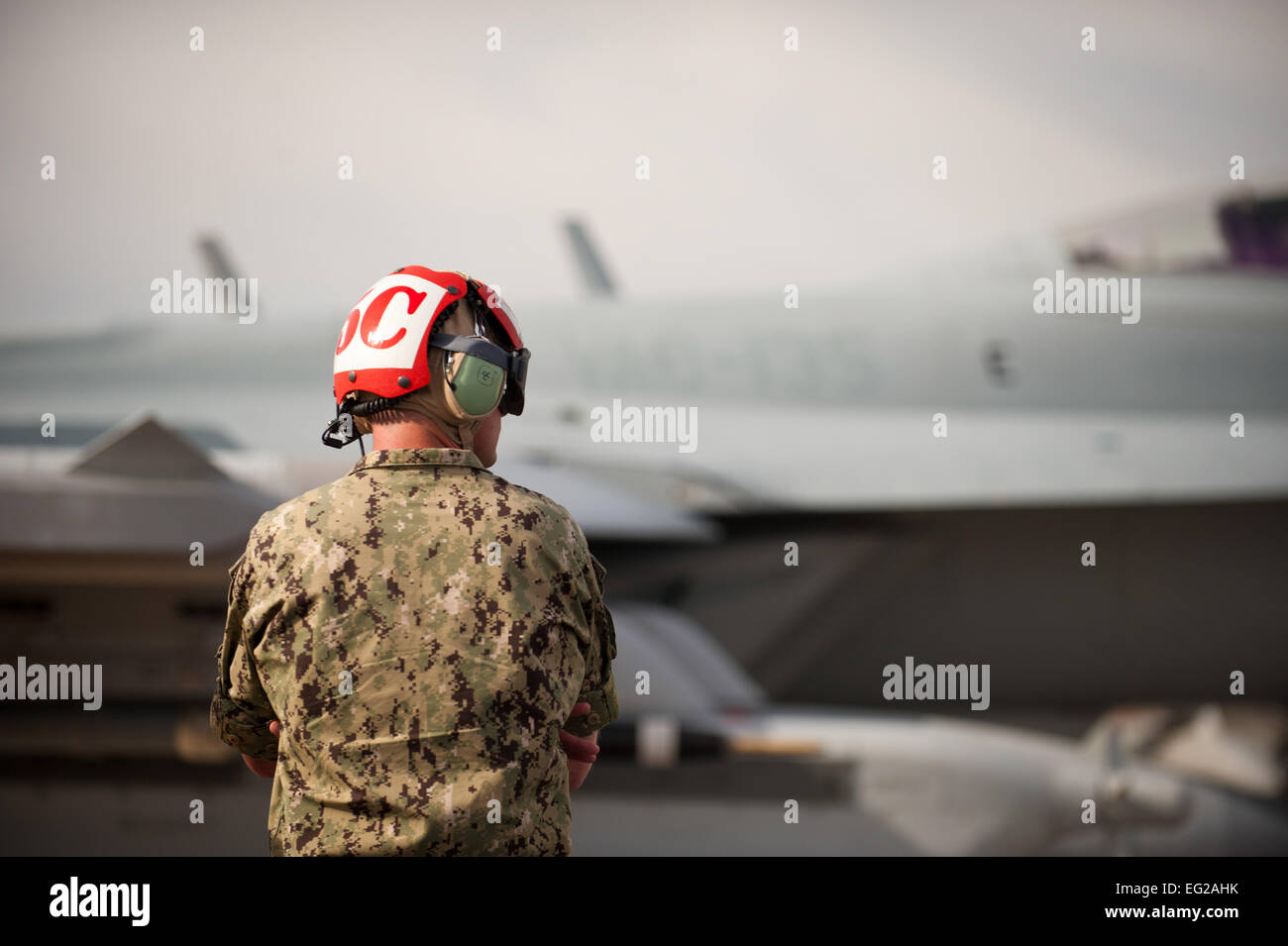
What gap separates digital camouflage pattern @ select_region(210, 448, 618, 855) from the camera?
1.25 m

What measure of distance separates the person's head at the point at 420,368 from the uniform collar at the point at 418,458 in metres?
0.03

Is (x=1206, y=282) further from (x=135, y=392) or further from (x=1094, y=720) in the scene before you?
(x=135, y=392)

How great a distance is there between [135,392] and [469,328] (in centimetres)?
793

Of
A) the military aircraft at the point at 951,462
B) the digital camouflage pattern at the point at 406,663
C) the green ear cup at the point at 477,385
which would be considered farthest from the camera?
the military aircraft at the point at 951,462

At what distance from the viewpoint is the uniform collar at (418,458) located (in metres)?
1.34

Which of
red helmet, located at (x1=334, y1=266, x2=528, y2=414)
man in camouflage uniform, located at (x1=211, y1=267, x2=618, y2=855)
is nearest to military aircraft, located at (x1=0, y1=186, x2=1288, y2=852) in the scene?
red helmet, located at (x1=334, y1=266, x2=528, y2=414)

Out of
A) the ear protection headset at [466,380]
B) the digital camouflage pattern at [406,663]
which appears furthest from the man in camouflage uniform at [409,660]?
the ear protection headset at [466,380]

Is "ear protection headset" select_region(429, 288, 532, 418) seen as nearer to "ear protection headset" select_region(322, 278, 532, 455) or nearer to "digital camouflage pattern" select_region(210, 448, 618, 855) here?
"ear protection headset" select_region(322, 278, 532, 455)

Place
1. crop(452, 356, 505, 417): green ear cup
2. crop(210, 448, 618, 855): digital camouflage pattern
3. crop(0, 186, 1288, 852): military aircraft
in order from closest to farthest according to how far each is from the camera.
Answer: crop(210, 448, 618, 855): digital camouflage pattern < crop(452, 356, 505, 417): green ear cup < crop(0, 186, 1288, 852): military aircraft

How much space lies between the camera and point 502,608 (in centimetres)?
127

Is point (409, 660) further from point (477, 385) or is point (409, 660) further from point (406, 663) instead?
point (477, 385)

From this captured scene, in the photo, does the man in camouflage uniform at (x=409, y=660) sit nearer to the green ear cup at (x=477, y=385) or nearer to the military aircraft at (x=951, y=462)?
the green ear cup at (x=477, y=385)

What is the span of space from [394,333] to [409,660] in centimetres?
40

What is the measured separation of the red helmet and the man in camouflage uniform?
129 millimetres
